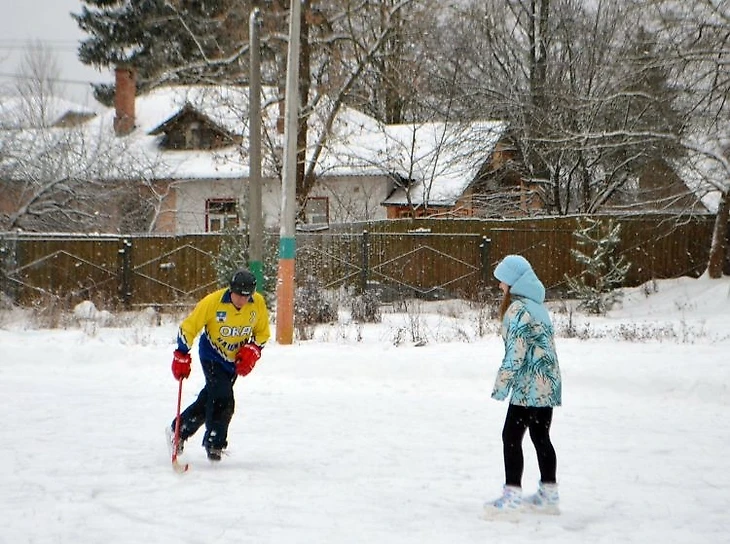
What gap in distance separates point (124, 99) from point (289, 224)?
73.9 ft

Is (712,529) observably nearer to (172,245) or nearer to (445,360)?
(445,360)

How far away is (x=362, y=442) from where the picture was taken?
8195 mm

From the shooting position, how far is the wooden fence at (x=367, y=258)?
20.8 m

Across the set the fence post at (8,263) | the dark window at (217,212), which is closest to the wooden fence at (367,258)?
the fence post at (8,263)

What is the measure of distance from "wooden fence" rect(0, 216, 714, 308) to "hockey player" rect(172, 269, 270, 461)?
1147cm

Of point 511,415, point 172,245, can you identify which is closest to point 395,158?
point 172,245

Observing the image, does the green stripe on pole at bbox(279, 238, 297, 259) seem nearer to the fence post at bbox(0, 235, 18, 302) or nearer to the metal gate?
the metal gate

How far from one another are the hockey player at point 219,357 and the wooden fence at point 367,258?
11467 millimetres

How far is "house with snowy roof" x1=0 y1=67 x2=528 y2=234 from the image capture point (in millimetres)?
27609

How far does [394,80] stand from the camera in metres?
28.3

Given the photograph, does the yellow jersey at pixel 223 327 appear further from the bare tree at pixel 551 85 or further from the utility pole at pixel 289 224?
the bare tree at pixel 551 85

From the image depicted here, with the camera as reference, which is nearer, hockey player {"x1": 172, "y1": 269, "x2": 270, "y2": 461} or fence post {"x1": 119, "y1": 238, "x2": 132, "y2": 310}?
hockey player {"x1": 172, "y1": 269, "x2": 270, "y2": 461}

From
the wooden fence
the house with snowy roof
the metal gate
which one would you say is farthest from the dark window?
the metal gate

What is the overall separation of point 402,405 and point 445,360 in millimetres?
1889
